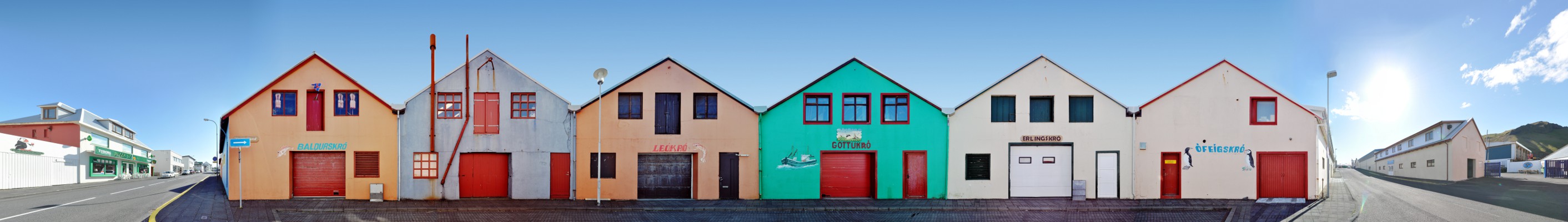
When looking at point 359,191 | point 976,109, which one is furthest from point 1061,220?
point 359,191

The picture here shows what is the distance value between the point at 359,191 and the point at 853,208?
1486 centimetres

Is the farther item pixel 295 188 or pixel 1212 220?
pixel 295 188

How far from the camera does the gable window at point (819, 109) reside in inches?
899

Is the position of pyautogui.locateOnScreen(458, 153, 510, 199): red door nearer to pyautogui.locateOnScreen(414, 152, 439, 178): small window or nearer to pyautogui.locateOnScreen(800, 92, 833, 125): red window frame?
pyautogui.locateOnScreen(414, 152, 439, 178): small window

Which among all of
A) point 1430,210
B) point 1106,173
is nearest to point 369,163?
point 1106,173

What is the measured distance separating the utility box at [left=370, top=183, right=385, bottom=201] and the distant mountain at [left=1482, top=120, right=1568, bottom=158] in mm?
95547

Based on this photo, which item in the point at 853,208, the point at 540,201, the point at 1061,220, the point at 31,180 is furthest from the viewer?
the point at 31,180

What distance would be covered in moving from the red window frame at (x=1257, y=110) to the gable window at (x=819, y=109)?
43.6 ft

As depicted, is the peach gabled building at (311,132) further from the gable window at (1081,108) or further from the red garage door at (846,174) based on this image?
the gable window at (1081,108)

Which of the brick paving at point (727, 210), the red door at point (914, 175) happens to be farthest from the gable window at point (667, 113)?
the red door at point (914, 175)

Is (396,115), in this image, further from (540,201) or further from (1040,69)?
(1040,69)

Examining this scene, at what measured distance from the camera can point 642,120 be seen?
22562 mm

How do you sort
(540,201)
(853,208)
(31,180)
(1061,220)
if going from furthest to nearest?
(31,180)
(540,201)
(853,208)
(1061,220)

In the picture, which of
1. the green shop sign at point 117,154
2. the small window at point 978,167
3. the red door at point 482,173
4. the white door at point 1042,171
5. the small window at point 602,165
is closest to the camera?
the small window at point 602,165
